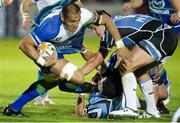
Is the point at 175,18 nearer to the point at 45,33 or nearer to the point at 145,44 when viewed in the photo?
the point at 145,44

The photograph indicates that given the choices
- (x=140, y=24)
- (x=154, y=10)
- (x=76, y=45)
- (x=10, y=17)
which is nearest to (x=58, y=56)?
(x=76, y=45)

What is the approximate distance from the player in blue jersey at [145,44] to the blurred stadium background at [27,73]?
48 cm

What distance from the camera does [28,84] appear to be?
14.6m

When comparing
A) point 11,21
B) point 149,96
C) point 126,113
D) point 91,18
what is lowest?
point 126,113

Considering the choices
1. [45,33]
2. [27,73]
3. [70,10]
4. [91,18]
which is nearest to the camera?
[70,10]

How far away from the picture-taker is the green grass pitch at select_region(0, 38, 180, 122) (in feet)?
31.8

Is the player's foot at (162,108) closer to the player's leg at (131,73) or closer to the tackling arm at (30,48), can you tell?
the player's leg at (131,73)

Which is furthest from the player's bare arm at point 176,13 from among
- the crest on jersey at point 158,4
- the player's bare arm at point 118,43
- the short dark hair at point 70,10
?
the short dark hair at point 70,10

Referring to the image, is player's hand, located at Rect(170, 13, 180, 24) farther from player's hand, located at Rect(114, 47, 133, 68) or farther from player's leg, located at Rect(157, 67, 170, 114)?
player's hand, located at Rect(114, 47, 133, 68)

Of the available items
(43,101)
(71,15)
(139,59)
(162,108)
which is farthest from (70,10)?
(43,101)

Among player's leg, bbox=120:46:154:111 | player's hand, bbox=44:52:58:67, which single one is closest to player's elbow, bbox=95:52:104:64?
player's leg, bbox=120:46:154:111

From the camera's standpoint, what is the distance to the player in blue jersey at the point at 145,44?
9.73 m

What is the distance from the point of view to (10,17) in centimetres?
2522

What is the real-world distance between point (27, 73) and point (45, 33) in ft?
24.4
